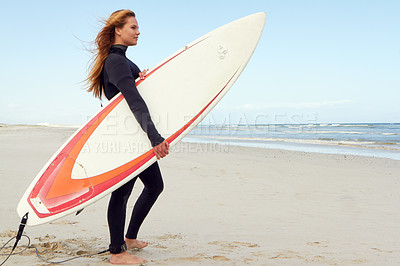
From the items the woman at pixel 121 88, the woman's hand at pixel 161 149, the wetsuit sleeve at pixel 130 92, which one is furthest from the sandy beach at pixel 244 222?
the wetsuit sleeve at pixel 130 92

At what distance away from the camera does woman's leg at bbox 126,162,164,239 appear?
79.7 inches

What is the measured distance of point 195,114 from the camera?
87.8 inches

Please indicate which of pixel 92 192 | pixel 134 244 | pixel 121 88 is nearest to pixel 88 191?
pixel 92 192

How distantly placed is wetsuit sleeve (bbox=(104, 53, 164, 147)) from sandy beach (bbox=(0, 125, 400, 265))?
78cm

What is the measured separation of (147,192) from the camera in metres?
2.06

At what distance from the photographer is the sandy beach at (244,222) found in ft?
6.95

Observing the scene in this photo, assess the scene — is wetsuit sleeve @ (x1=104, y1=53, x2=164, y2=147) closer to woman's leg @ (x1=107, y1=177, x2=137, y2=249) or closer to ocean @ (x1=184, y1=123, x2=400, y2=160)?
woman's leg @ (x1=107, y1=177, x2=137, y2=249)

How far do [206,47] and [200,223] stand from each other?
61.0 inches

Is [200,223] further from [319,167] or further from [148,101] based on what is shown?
[319,167]

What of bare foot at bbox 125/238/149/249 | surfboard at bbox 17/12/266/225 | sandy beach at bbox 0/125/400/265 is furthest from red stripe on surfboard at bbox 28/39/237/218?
bare foot at bbox 125/238/149/249

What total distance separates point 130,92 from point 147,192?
66 centimetres

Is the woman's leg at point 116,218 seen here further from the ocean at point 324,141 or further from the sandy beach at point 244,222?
the ocean at point 324,141

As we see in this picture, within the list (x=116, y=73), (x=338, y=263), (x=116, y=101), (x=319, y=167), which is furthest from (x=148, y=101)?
(x=319, y=167)

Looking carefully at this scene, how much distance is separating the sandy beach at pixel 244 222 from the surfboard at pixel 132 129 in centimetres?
38
